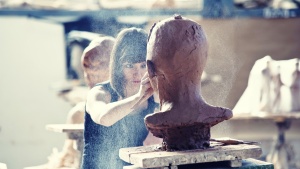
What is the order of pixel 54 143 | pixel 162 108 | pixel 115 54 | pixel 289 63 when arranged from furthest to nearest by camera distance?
pixel 54 143 < pixel 289 63 < pixel 115 54 < pixel 162 108

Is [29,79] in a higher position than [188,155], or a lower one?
higher

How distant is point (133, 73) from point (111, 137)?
55cm

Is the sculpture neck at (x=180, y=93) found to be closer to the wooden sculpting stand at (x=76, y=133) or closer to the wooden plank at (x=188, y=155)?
the wooden plank at (x=188, y=155)

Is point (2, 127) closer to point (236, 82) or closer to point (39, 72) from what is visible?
point (39, 72)

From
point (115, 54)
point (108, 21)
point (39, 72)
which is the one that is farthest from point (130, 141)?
point (39, 72)

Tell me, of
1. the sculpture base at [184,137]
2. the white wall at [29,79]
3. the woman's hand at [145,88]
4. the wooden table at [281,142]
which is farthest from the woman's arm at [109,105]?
the white wall at [29,79]

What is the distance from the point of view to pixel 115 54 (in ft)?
16.8

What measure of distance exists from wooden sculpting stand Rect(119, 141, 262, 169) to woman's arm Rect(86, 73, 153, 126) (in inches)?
16.6

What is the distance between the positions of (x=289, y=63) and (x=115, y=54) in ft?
16.0

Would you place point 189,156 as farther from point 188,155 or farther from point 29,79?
point 29,79

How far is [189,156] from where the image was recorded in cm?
405

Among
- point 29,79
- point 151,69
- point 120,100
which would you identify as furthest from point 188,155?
point 29,79

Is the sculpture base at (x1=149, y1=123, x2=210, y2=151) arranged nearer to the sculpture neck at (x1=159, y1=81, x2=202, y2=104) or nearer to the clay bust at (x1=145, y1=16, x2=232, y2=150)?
the clay bust at (x1=145, y1=16, x2=232, y2=150)

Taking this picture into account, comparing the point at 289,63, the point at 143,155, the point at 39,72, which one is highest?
the point at 39,72
